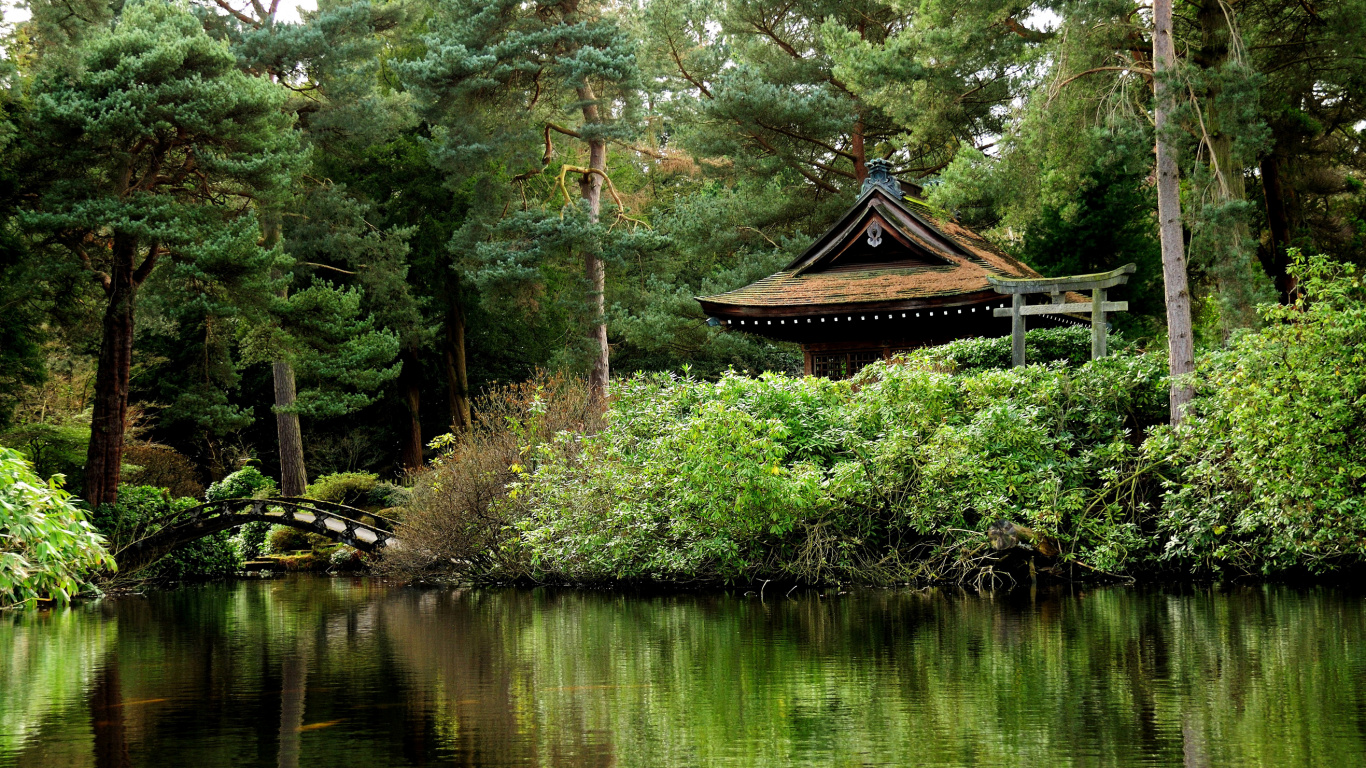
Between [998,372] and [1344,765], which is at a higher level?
[998,372]

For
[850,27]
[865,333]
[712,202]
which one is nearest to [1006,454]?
[865,333]

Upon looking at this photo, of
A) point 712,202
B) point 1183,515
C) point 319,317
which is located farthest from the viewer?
point 712,202

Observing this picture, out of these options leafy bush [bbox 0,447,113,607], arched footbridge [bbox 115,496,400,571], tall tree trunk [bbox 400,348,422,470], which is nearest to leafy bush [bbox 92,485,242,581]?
arched footbridge [bbox 115,496,400,571]

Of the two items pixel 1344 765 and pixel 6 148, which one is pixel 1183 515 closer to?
pixel 1344 765

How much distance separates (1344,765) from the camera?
4750mm

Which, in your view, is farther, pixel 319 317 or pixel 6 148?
pixel 319 317

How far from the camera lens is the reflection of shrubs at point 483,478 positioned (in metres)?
16.7

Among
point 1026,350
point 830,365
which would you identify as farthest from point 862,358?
point 1026,350

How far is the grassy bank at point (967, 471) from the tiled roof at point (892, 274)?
450cm

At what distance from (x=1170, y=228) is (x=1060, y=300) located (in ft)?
6.84

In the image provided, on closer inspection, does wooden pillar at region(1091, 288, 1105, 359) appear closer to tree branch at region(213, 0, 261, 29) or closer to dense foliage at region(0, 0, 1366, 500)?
dense foliage at region(0, 0, 1366, 500)

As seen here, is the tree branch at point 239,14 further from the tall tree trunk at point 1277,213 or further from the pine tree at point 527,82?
the tall tree trunk at point 1277,213

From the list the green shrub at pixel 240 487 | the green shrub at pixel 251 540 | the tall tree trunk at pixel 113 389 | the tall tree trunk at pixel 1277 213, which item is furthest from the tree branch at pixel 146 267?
the tall tree trunk at pixel 1277 213

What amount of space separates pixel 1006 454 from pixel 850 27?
2150cm
